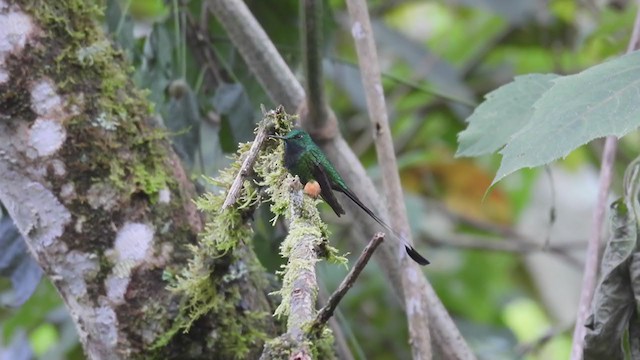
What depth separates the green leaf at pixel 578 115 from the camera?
1254 mm

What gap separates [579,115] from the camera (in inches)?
50.7

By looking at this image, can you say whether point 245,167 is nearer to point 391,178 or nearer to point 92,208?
point 92,208

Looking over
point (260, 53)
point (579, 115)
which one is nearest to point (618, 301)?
point (579, 115)

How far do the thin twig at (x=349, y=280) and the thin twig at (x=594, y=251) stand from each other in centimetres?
68

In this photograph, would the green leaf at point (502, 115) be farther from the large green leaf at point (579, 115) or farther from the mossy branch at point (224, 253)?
the mossy branch at point (224, 253)

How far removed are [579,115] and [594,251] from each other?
19.9 inches

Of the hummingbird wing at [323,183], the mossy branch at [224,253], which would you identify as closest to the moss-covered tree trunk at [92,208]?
the mossy branch at [224,253]

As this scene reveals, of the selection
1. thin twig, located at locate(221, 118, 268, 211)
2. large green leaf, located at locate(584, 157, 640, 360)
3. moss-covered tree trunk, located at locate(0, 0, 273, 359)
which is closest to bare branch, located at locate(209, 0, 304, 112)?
moss-covered tree trunk, located at locate(0, 0, 273, 359)

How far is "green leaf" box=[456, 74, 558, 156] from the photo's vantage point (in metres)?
1.62

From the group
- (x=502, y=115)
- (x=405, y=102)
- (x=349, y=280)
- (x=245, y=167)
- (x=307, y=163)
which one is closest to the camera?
(x=349, y=280)

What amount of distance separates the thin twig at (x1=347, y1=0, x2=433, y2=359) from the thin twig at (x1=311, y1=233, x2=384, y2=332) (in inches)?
21.9

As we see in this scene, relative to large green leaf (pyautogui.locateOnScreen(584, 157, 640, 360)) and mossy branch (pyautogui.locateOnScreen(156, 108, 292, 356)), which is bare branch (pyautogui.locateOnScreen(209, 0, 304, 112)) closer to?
mossy branch (pyautogui.locateOnScreen(156, 108, 292, 356))

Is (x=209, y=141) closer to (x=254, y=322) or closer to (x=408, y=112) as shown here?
(x=254, y=322)

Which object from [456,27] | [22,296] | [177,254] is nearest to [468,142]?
[177,254]
